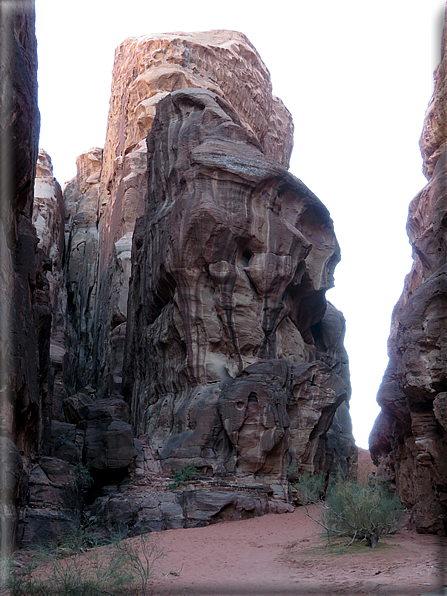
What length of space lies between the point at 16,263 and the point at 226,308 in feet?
36.4

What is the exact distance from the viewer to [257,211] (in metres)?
27.6

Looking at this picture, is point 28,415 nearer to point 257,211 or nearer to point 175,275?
point 175,275

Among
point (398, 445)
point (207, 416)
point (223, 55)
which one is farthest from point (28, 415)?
point (223, 55)

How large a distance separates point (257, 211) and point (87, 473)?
12729 mm

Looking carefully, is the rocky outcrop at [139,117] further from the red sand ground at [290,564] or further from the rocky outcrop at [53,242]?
the red sand ground at [290,564]

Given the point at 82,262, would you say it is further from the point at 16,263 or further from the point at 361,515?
the point at 361,515

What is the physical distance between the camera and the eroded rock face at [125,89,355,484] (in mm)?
23266

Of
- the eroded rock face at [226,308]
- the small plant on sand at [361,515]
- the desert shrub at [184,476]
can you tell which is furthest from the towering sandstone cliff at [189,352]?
the small plant on sand at [361,515]

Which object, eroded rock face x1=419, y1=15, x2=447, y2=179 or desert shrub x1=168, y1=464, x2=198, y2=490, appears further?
desert shrub x1=168, y1=464, x2=198, y2=490

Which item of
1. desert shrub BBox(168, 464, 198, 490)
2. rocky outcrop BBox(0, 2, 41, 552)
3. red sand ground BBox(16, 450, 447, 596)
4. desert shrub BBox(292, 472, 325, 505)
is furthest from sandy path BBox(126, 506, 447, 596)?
rocky outcrop BBox(0, 2, 41, 552)

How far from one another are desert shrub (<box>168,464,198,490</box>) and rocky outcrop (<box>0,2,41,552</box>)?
5.14 metres

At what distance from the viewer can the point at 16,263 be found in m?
17.0

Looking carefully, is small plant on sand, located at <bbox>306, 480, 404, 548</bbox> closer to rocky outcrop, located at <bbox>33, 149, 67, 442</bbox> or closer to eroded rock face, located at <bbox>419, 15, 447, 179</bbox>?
eroded rock face, located at <bbox>419, 15, 447, 179</bbox>

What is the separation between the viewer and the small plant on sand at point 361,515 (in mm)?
14398
